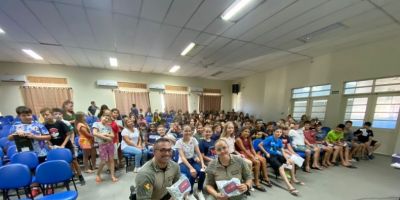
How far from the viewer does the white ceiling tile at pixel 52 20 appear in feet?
9.66

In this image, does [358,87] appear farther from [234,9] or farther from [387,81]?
[234,9]

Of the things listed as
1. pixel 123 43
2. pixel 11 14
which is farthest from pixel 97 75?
pixel 11 14

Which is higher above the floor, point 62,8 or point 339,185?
point 62,8

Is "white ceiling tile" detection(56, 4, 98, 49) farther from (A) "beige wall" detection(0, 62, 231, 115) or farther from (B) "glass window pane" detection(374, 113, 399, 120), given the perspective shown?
(B) "glass window pane" detection(374, 113, 399, 120)

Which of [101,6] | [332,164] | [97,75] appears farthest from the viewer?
[97,75]

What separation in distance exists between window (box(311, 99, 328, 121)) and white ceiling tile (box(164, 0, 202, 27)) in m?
6.27

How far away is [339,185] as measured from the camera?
10.0 ft

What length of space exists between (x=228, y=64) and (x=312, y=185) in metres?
5.38

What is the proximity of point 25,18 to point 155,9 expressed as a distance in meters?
2.90

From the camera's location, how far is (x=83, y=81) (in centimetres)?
803

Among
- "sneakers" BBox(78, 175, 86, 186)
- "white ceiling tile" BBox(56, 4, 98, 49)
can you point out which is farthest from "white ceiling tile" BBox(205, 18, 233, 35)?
"sneakers" BBox(78, 175, 86, 186)

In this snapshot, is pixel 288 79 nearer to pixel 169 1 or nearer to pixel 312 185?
pixel 312 185

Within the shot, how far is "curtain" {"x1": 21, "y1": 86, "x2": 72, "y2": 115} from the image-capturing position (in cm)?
709

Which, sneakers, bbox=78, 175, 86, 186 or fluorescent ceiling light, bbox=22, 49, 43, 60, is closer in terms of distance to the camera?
sneakers, bbox=78, 175, 86, 186
